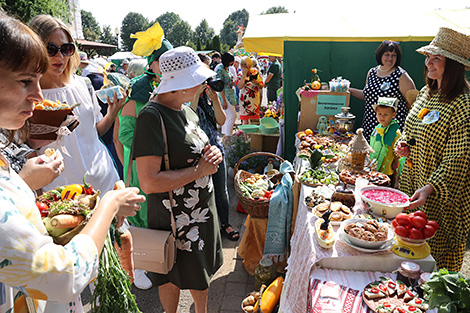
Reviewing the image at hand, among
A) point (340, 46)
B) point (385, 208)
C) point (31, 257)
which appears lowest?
point (385, 208)

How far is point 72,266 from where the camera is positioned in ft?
3.07

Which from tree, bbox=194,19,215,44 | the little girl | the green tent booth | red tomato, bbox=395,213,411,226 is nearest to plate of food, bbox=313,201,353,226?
red tomato, bbox=395,213,411,226

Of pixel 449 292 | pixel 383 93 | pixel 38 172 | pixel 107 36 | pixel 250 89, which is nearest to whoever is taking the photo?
pixel 449 292

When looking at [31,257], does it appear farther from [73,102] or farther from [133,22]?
[133,22]

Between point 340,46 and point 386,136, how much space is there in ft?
9.05

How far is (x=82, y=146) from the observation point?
2.20 m

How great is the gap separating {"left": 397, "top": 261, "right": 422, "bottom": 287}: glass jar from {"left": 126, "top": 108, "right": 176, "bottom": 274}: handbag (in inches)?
52.0

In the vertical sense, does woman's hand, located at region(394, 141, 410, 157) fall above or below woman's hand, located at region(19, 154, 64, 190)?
below

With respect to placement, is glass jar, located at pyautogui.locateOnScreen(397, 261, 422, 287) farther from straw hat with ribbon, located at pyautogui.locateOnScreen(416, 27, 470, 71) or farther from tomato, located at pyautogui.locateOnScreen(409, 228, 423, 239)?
straw hat with ribbon, located at pyautogui.locateOnScreen(416, 27, 470, 71)

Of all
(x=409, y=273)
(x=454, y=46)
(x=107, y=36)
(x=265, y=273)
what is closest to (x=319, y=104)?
(x=454, y=46)

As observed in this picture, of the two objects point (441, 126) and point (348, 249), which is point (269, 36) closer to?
point (441, 126)

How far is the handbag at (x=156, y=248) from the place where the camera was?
79.3 inches

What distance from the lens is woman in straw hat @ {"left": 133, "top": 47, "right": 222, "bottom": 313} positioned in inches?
76.4

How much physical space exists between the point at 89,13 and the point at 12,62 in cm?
7509
